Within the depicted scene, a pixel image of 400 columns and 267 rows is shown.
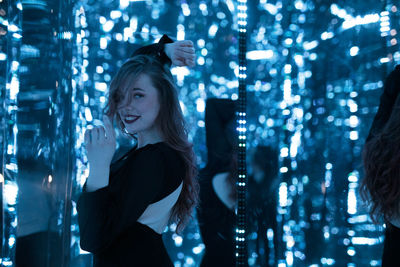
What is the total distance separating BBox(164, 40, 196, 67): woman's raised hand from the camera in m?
1.31

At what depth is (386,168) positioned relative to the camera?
4.28 ft

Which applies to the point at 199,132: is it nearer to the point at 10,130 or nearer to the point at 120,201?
the point at 120,201

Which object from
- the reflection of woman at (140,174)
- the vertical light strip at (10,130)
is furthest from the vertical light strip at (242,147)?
the vertical light strip at (10,130)

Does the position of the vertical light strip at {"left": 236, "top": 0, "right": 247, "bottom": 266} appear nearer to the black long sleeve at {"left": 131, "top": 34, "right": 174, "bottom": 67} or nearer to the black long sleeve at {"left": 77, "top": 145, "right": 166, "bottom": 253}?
the black long sleeve at {"left": 131, "top": 34, "right": 174, "bottom": 67}

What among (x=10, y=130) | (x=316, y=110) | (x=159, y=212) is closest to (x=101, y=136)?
(x=159, y=212)

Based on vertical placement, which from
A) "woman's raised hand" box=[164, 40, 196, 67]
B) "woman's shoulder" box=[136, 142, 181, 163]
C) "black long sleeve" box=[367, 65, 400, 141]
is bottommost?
"woman's shoulder" box=[136, 142, 181, 163]

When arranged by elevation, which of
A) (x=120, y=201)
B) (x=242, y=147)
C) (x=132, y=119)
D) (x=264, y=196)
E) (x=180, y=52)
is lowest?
(x=264, y=196)

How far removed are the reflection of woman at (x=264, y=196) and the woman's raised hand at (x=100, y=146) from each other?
78 centimetres

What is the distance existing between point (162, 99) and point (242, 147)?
19.7 inches

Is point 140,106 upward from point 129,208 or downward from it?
upward

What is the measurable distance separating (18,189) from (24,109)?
27 cm

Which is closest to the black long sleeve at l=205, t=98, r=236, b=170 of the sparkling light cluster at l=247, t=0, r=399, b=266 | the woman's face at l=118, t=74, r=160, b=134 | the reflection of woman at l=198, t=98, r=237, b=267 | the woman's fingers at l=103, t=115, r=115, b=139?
the reflection of woman at l=198, t=98, r=237, b=267

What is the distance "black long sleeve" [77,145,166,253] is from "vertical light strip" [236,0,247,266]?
569mm

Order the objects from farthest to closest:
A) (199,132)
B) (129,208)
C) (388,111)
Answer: (199,132), (388,111), (129,208)
